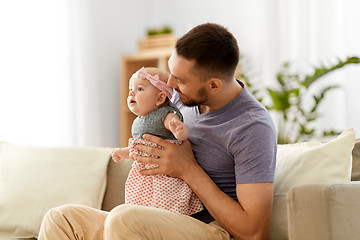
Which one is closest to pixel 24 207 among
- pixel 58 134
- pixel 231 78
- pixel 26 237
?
pixel 26 237

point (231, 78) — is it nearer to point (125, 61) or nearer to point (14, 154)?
point (14, 154)

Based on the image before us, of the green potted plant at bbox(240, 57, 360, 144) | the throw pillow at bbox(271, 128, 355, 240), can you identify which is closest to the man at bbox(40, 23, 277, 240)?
the throw pillow at bbox(271, 128, 355, 240)

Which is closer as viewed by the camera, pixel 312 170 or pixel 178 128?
pixel 178 128

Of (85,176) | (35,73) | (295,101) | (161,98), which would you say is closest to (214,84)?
(161,98)

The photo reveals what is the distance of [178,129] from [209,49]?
285 millimetres

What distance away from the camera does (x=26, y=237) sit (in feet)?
6.82

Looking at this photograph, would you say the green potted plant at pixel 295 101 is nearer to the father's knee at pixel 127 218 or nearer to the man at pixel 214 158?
the man at pixel 214 158

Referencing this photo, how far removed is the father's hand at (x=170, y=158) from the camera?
1.66 metres

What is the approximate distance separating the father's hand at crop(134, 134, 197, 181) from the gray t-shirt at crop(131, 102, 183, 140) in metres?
0.03

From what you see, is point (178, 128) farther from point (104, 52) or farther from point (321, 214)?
point (104, 52)

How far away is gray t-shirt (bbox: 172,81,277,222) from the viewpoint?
5.18ft

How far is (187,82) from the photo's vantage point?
1689 mm

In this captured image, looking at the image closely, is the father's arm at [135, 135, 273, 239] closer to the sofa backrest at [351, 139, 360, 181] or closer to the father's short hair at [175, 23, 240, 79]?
the father's short hair at [175, 23, 240, 79]

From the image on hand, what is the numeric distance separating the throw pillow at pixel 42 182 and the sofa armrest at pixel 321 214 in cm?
109
